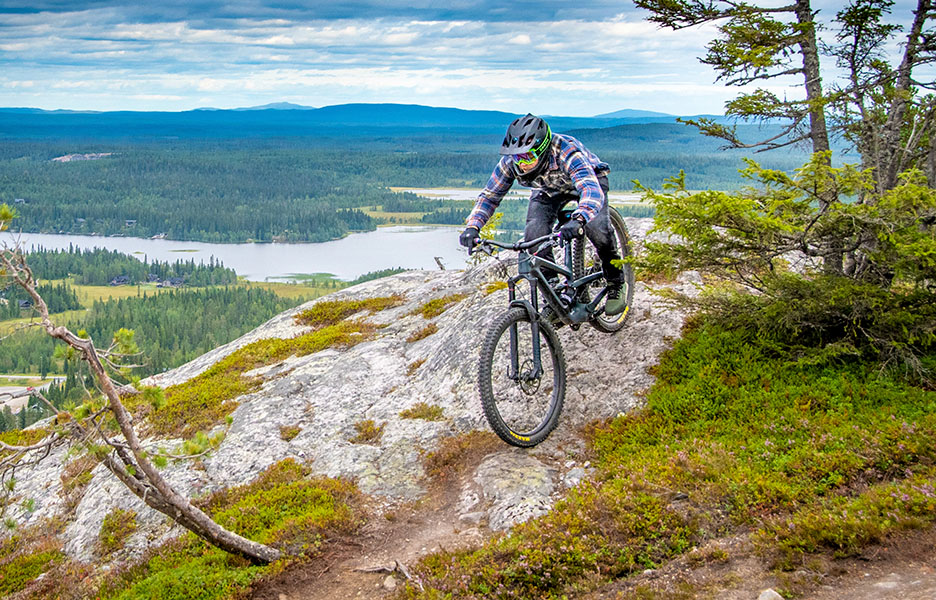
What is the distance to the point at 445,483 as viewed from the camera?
8984mm

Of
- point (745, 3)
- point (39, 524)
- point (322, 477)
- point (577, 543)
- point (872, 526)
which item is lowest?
point (39, 524)

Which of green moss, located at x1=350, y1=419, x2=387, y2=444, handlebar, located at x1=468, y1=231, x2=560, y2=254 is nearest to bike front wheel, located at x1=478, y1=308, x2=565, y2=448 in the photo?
handlebar, located at x1=468, y1=231, x2=560, y2=254

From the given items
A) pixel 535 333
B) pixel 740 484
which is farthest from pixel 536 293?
pixel 740 484

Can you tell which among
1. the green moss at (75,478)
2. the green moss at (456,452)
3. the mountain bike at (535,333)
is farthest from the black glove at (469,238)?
the green moss at (75,478)

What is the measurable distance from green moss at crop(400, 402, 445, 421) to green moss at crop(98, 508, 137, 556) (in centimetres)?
434

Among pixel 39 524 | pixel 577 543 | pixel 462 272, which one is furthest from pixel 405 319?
pixel 577 543

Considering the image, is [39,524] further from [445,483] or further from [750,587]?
[750,587]

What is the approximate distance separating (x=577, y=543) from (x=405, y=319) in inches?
416

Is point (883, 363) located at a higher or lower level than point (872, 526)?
higher

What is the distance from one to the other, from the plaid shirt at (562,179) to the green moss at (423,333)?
5.36 metres

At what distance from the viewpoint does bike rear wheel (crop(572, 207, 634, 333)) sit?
1038 cm

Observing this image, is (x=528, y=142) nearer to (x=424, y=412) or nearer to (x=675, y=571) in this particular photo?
(x=424, y=412)

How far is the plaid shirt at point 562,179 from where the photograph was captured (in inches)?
352

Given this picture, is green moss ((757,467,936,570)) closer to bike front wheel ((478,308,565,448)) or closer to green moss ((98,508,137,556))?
bike front wheel ((478,308,565,448))
